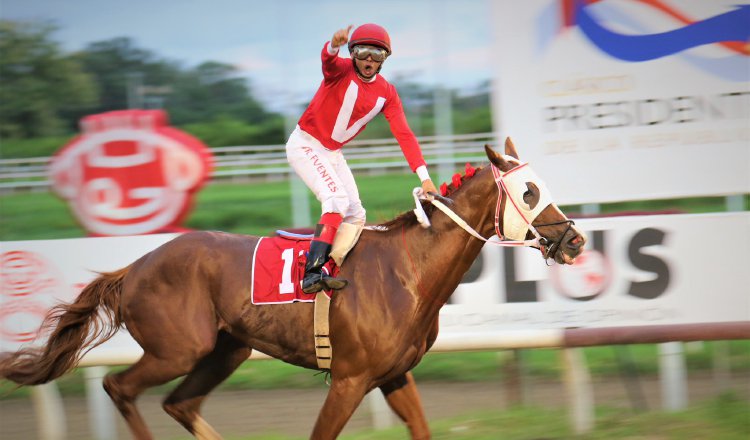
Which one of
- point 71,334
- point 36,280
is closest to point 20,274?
point 36,280

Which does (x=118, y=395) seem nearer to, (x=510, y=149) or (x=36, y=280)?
(x=36, y=280)

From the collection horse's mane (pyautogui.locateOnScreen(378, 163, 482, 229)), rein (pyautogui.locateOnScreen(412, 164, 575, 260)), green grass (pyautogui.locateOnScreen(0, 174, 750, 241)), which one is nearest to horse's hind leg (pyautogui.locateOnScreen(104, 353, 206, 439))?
horse's mane (pyautogui.locateOnScreen(378, 163, 482, 229))

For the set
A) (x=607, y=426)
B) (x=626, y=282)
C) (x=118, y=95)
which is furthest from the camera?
(x=118, y=95)

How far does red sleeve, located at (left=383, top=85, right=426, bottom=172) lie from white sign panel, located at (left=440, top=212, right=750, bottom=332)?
2012 mm

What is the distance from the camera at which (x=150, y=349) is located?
4613mm

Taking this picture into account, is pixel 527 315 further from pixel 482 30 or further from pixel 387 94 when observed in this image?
pixel 482 30

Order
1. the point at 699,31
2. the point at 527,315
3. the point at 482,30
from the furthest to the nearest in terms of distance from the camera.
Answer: the point at 482,30
the point at 699,31
the point at 527,315

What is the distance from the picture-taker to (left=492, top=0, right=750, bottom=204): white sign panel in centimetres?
660

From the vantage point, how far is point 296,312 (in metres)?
4.50

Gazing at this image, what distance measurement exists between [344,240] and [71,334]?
1.63 m

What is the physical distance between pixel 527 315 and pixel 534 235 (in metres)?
2.17

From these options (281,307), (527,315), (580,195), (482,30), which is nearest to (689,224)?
(580,195)

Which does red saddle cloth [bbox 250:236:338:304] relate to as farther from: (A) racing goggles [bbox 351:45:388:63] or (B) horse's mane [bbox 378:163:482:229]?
(A) racing goggles [bbox 351:45:388:63]

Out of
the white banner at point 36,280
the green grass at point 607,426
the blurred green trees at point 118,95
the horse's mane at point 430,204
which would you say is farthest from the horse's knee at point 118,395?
the blurred green trees at point 118,95
